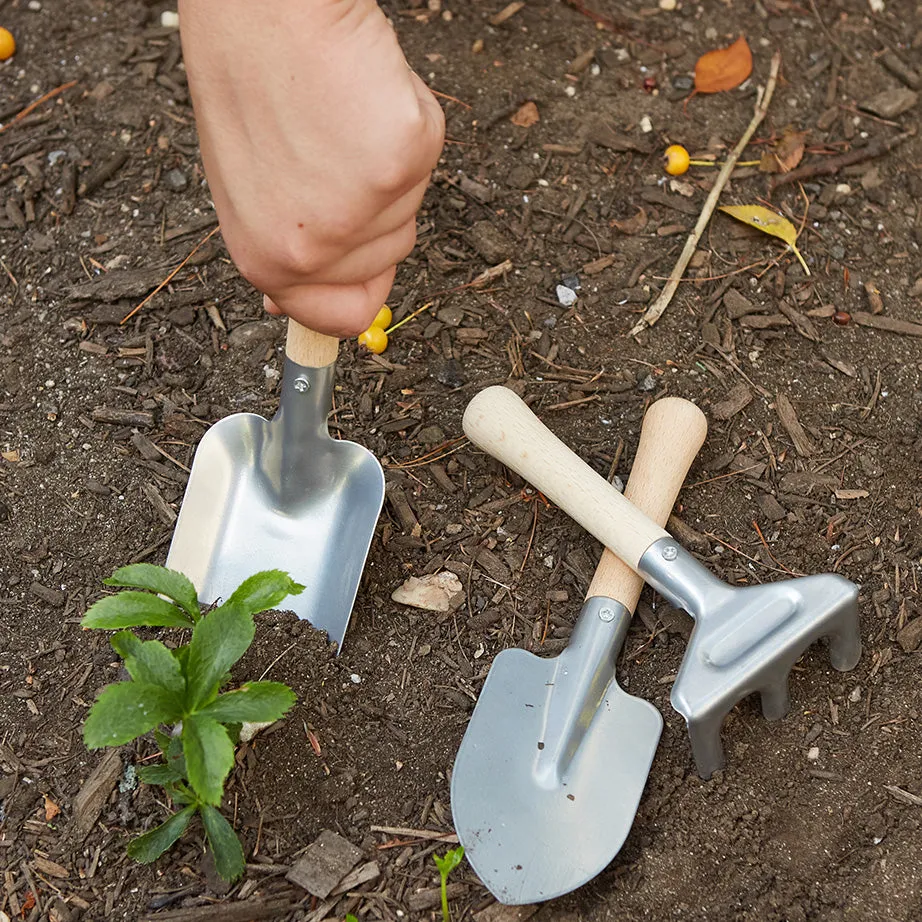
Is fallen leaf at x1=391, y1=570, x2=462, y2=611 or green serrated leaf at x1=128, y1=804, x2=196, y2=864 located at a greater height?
green serrated leaf at x1=128, y1=804, x2=196, y2=864

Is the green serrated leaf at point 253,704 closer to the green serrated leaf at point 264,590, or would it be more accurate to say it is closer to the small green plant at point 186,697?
the small green plant at point 186,697

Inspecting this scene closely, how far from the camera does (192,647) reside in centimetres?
155

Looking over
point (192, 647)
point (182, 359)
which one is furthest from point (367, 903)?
point (182, 359)

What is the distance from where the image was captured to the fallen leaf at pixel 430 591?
1988 millimetres

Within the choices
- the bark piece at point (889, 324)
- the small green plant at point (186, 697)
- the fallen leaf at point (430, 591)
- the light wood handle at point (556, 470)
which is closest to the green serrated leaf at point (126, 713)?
the small green plant at point (186, 697)

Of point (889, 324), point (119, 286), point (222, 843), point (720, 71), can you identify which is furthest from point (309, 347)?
point (720, 71)

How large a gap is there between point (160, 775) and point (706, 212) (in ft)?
5.45

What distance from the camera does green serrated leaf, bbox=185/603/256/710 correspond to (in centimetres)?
153

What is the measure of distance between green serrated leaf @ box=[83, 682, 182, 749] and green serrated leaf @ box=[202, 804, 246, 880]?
18 cm

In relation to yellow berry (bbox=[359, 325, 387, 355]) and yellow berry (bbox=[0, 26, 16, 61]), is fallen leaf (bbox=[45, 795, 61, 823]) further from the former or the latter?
yellow berry (bbox=[0, 26, 16, 61])

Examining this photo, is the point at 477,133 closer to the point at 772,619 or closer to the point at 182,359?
the point at 182,359

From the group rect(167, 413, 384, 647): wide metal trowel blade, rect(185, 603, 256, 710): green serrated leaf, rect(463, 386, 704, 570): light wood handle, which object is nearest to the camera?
rect(185, 603, 256, 710): green serrated leaf

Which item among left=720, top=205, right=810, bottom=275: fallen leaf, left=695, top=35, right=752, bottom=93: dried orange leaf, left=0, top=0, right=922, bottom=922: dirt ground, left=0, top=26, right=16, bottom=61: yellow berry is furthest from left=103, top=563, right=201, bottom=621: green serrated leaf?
left=695, top=35, right=752, bottom=93: dried orange leaf

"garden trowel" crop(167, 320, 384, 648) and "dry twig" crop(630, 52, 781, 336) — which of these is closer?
"garden trowel" crop(167, 320, 384, 648)
